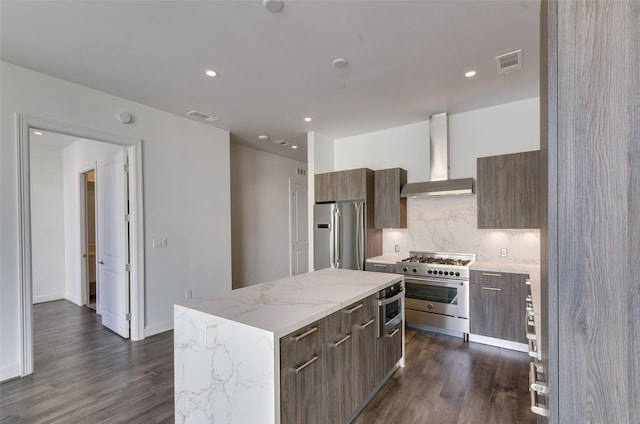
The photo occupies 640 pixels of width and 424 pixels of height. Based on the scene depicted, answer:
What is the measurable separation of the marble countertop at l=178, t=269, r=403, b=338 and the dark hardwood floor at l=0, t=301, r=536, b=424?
98 cm

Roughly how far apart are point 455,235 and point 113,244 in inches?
194

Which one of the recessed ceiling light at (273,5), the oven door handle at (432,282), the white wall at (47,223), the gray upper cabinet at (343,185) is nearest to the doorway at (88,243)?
Result: the white wall at (47,223)

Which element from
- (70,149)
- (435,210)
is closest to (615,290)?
(435,210)

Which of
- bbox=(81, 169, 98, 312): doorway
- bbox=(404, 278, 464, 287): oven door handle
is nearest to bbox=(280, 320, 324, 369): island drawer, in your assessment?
bbox=(404, 278, 464, 287): oven door handle

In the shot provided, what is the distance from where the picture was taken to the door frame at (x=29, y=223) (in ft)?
9.17

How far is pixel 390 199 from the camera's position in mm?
4496

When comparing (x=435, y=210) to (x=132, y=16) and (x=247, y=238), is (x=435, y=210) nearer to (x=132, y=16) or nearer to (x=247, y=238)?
(x=247, y=238)

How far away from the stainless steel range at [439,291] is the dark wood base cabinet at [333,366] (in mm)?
1557

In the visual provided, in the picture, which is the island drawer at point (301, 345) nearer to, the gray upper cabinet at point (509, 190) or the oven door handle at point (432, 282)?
the oven door handle at point (432, 282)

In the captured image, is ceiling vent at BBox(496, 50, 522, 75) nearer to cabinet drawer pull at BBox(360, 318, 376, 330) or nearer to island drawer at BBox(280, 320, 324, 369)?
cabinet drawer pull at BBox(360, 318, 376, 330)

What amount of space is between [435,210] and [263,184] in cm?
359

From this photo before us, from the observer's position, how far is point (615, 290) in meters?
0.68

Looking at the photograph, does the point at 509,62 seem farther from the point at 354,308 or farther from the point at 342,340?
the point at 342,340

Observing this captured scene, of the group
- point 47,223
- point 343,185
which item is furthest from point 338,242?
point 47,223
